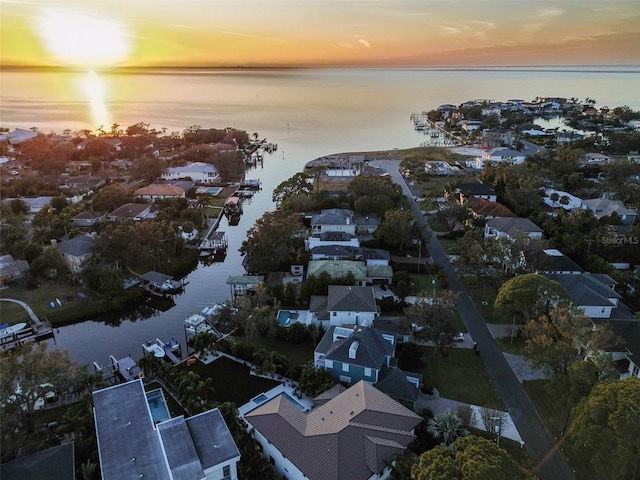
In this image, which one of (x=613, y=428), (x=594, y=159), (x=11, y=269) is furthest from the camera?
(x=594, y=159)

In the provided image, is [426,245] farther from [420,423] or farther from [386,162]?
[386,162]

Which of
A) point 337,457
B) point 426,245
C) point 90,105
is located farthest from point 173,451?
point 90,105

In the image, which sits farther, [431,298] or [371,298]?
[371,298]

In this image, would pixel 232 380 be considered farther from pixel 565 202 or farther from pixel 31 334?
pixel 565 202

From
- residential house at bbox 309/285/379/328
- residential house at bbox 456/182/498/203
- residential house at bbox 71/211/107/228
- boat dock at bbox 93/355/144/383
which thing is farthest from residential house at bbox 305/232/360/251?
residential house at bbox 71/211/107/228

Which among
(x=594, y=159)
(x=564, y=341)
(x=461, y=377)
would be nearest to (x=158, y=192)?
(x=461, y=377)

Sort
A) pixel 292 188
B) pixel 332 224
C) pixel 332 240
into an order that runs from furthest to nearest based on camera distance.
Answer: pixel 292 188 → pixel 332 224 → pixel 332 240

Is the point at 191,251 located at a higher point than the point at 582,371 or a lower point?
lower
